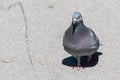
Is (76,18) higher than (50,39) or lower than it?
higher

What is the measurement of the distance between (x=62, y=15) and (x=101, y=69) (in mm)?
1883

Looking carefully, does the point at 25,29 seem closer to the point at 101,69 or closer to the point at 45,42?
the point at 45,42

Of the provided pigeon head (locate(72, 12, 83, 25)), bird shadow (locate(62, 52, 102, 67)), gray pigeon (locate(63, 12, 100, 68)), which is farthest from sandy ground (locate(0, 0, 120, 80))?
pigeon head (locate(72, 12, 83, 25))

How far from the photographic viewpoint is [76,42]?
626cm

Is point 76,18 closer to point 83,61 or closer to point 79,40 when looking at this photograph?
point 79,40

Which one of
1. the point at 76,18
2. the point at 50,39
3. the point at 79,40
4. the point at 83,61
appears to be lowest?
the point at 83,61

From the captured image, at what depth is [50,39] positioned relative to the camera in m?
7.32

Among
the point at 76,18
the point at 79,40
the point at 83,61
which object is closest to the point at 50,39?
the point at 83,61

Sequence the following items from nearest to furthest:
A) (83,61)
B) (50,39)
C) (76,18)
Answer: (76,18) < (83,61) < (50,39)

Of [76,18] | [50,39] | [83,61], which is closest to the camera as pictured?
[76,18]

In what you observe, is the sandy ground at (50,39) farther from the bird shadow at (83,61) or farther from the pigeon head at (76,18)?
the pigeon head at (76,18)

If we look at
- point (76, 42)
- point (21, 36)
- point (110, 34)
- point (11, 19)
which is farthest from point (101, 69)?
point (11, 19)

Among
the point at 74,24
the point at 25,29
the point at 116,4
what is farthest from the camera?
the point at 116,4

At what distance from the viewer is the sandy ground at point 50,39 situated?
646 cm
